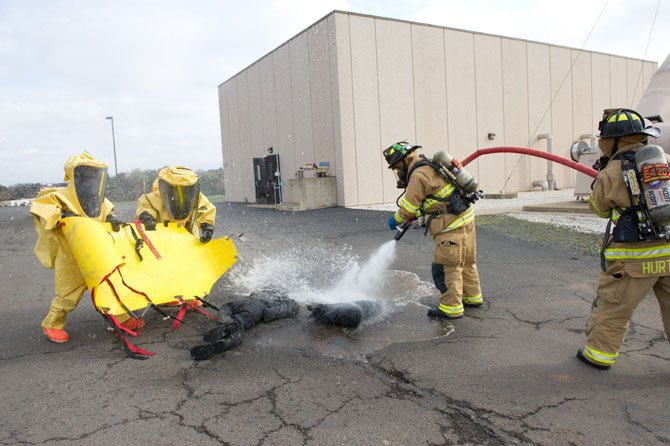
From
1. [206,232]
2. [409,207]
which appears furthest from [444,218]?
[206,232]

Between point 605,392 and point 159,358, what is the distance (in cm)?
319

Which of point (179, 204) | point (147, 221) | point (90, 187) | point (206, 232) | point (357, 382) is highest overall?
point (90, 187)

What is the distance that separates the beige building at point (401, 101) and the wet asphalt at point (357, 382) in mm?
12174

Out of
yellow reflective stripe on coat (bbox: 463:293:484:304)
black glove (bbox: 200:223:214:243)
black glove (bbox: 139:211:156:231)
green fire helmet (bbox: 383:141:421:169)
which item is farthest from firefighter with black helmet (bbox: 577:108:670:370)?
black glove (bbox: 139:211:156:231)

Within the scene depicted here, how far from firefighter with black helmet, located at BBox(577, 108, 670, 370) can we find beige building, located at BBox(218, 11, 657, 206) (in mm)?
13430

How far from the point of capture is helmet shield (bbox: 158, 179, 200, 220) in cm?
484

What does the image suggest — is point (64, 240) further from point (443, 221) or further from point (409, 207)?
point (443, 221)

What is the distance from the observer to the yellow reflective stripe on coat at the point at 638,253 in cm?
307

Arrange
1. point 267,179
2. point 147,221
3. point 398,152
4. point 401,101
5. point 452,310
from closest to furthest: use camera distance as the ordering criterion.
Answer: point 452,310
point 147,221
point 398,152
point 401,101
point 267,179

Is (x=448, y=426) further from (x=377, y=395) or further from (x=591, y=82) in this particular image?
(x=591, y=82)

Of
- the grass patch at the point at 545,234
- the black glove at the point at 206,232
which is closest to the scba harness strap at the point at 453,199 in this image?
the black glove at the point at 206,232

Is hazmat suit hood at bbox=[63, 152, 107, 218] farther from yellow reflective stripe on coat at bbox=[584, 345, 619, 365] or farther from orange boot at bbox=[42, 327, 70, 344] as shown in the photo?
yellow reflective stripe on coat at bbox=[584, 345, 619, 365]

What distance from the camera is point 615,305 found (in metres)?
3.23

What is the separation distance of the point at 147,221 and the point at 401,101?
1406 cm
